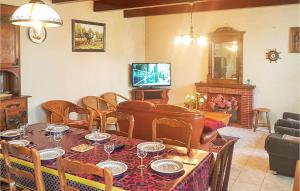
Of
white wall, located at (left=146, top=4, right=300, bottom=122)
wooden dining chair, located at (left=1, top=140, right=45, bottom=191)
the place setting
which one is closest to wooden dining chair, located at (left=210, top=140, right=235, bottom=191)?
the place setting

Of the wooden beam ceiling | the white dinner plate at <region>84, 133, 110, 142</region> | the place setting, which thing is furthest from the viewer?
the wooden beam ceiling

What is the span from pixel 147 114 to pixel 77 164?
7.14 feet

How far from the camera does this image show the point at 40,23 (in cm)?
249

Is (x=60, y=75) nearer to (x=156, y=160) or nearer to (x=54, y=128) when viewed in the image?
(x=54, y=128)

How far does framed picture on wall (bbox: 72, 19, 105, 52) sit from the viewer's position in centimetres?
543

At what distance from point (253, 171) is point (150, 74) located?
12.4 feet

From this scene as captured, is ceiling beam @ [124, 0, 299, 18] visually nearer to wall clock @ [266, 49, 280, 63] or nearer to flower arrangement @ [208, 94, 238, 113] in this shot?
wall clock @ [266, 49, 280, 63]

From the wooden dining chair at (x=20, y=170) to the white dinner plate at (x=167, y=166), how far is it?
2.53 ft

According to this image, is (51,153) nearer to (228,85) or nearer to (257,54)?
(228,85)

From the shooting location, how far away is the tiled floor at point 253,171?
11.4ft

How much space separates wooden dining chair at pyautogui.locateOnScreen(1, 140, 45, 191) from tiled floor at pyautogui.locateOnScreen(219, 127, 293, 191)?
2.36 metres

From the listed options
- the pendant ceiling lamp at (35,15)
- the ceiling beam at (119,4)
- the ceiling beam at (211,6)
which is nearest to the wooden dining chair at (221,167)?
the pendant ceiling lamp at (35,15)

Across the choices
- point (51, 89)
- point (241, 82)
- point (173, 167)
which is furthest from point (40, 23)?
point (241, 82)

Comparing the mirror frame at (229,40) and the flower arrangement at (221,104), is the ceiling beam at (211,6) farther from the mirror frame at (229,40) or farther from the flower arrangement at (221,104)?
the flower arrangement at (221,104)
